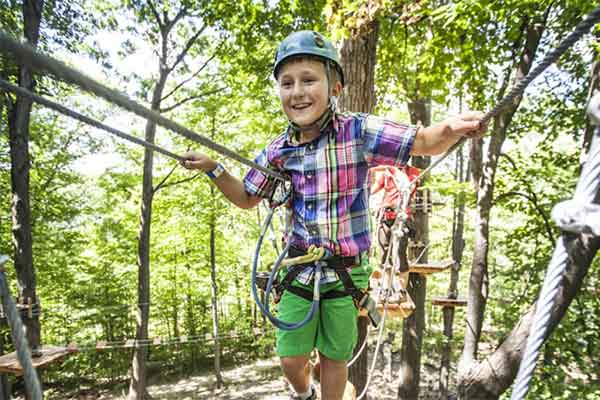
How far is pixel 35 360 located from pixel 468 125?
6.32m

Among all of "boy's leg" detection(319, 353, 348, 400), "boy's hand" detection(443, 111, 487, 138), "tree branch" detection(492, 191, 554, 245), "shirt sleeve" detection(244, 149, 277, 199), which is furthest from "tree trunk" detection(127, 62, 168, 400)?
"boy's hand" detection(443, 111, 487, 138)

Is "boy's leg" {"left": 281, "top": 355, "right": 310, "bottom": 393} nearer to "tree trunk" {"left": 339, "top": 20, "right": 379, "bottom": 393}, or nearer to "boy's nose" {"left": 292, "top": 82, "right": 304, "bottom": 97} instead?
"boy's nose" {"left": 292, "top": 82, "right": 304, "bottom": 97}

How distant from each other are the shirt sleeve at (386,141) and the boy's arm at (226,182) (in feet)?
1.92

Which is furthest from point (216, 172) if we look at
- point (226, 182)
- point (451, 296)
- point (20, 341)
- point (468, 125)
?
point (451, 296)

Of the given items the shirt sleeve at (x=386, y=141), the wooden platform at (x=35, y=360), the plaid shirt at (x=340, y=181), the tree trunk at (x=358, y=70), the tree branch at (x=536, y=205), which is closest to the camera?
the shirt sleeve at (x=386, y=141)

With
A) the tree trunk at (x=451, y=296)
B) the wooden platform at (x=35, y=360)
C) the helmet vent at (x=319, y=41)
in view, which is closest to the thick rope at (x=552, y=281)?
the helmet vent at (x=319, y=41)

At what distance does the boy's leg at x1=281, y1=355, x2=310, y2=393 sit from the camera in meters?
1.60

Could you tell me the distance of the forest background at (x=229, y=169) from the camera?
4.77 m

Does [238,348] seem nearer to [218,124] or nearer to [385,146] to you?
[218,124]

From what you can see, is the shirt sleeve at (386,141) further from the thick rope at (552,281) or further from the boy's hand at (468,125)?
the thick rope at (552,281)

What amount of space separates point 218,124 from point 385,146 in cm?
922

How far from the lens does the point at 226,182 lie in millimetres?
1703

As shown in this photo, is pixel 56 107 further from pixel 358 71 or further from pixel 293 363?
pixel 358 71

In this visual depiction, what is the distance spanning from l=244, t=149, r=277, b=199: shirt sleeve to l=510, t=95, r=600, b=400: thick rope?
1294 millimetres
